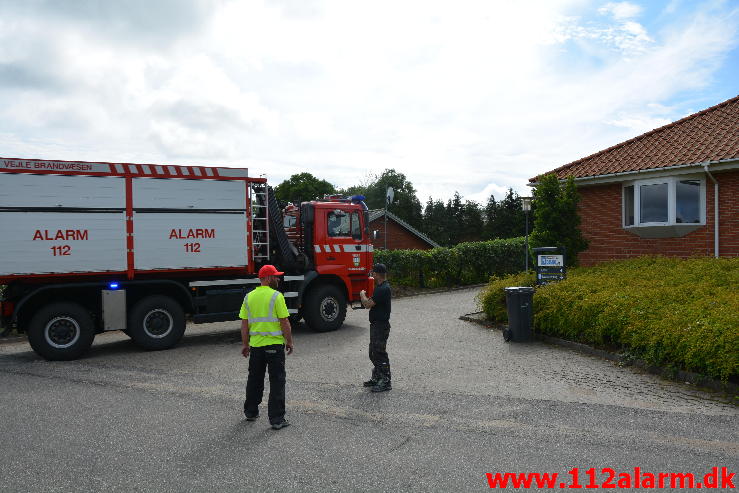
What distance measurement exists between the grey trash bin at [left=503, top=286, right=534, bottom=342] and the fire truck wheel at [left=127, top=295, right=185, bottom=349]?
5921 mm

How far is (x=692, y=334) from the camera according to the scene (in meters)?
7.28

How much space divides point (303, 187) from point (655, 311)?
194 feet

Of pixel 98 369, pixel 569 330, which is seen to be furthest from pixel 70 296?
pixel 569 330

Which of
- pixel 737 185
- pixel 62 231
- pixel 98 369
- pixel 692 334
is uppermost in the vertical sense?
pixel 737 185

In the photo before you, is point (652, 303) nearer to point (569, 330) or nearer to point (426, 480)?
point (569, 330)

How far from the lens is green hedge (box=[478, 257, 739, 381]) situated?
7031 millimetres

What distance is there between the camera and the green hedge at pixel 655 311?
23.1 feet

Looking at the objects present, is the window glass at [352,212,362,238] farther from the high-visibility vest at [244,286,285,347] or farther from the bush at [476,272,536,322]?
the high-visibility vest at [244,286,285,347]

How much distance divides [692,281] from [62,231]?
35.8 ft

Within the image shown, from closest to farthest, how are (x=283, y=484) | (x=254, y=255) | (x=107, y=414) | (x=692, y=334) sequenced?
1. (x=283, y=484)
2. (x=107, y=414)
3. (x=692, y=334)
4. (x=254, y=255)

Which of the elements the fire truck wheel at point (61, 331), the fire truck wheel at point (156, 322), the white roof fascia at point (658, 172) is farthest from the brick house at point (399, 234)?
the fire truck wheel at point (61, 331)

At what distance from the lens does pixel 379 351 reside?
7.11 metres

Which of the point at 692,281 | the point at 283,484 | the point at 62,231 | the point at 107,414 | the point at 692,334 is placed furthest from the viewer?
the point at 692,281

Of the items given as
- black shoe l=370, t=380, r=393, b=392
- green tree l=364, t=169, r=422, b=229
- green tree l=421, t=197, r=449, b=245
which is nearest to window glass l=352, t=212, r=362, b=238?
black shoe l=370, t=380, r=393, b=392
